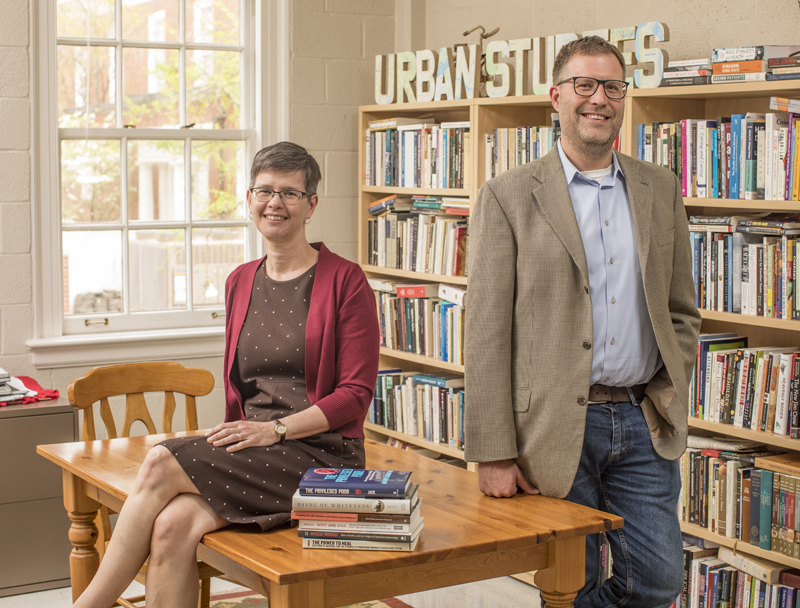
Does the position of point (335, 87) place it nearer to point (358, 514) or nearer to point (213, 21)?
point (213, 21)

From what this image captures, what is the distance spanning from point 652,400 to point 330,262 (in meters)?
0.86

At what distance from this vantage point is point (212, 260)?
439 cm

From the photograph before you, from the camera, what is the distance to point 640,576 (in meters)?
2.12

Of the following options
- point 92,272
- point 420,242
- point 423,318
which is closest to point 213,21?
point 92,272

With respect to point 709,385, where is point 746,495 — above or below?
below

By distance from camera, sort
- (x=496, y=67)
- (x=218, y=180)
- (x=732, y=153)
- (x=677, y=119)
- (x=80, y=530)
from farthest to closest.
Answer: (x=218, y=180), (x=496, y=67), (x=677, y=119), (x=732, y=153), (x=80, y=530)

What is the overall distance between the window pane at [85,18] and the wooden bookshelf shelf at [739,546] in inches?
122

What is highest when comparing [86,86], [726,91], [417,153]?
[86,86]

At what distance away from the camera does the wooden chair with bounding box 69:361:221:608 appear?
2787mm

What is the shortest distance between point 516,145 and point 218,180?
4.95 ft

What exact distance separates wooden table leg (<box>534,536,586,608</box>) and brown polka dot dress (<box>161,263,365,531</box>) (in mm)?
550

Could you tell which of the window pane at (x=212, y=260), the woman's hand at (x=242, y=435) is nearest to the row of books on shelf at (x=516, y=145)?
the window pane at (x=212, y=260)

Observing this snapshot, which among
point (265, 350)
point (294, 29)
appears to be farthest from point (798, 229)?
point (294, 29)

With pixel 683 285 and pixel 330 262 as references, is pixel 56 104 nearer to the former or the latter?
pixel 330 262
